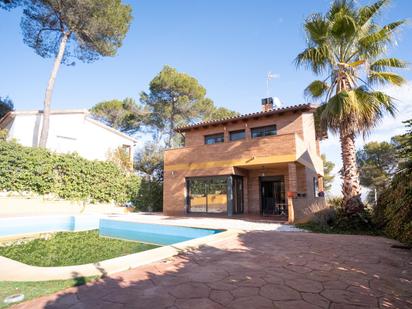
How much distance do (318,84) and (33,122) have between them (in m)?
22.2

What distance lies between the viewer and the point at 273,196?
1736 centimetres

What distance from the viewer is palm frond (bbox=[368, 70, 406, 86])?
35.2ft

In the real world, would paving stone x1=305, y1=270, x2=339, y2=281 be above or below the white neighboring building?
below

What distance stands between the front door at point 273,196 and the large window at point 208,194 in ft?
9.04

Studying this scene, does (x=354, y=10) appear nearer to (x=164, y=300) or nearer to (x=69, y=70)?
(x=164, y=300)

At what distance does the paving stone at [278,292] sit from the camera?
12.5ft

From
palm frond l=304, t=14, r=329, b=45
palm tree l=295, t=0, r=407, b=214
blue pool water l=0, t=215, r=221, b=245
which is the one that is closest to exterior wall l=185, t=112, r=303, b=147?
palm tree l=295, t=0, r=407, b=214

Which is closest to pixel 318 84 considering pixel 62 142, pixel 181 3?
pixel 181 3

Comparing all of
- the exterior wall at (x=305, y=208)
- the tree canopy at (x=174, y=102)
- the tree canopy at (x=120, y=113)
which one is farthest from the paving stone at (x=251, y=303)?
the tree canopy at (x=120, y=113)

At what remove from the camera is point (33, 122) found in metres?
23.0

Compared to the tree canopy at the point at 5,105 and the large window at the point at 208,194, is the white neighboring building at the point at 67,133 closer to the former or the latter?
the tree canopy at the point at 5,105

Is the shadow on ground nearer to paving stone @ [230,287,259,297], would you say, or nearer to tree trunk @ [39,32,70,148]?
paving stone @ [230,287,259,297]

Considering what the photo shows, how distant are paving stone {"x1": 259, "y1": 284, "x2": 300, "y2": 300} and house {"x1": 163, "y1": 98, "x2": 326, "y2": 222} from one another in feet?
35.1

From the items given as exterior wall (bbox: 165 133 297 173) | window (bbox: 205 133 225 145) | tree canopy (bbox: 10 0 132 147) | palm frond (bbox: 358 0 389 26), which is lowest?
exterior wall (bbox: 165 133 297 173)
